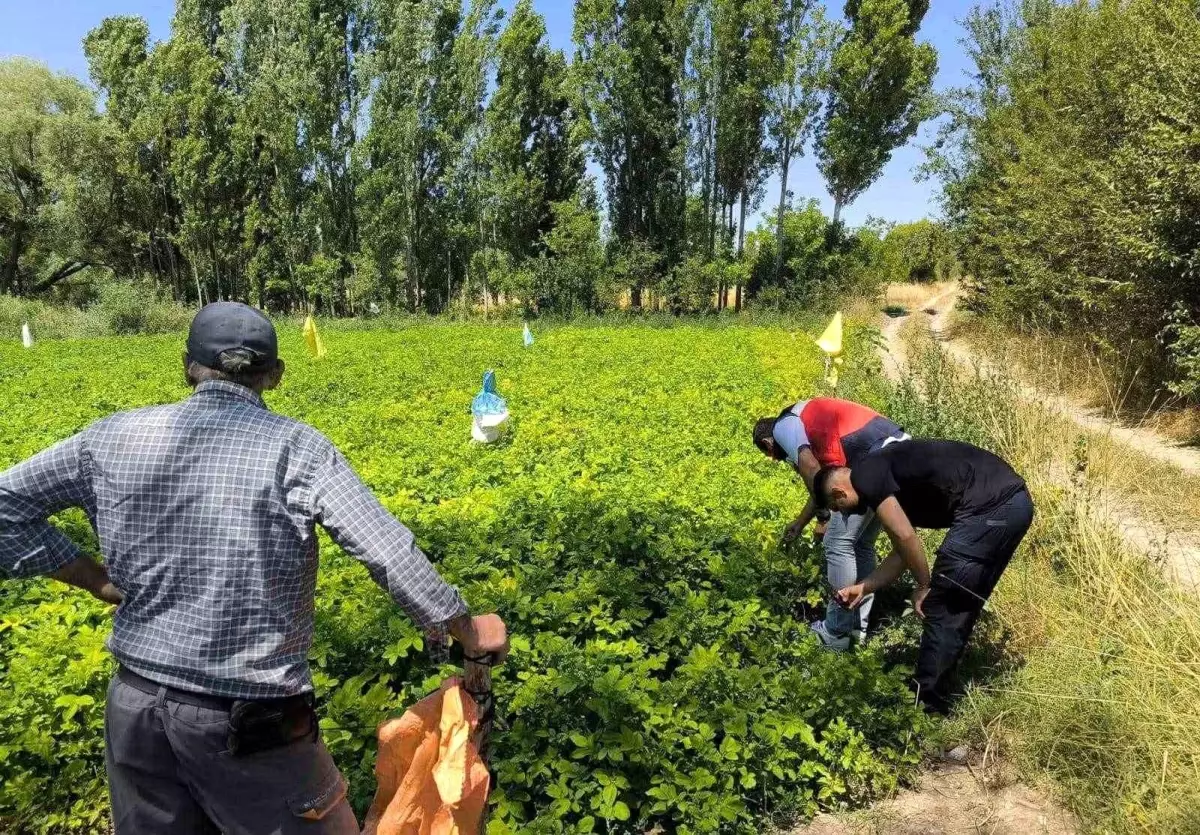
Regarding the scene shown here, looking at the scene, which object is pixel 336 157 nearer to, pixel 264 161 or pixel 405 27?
pixel 264 161

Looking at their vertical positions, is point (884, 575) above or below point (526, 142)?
below

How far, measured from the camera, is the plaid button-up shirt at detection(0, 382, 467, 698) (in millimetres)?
1929

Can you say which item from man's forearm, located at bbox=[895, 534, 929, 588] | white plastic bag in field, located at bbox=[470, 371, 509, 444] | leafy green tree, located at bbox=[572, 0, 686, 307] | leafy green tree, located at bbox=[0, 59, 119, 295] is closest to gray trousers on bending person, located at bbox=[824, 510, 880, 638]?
man's forearm, located at bbox=[895, 534, 929, 588]

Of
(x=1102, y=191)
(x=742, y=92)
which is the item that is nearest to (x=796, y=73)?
(x=742, y=92)

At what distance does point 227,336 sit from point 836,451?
3.27 metres

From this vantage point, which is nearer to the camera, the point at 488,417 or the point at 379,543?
the point at 379,543

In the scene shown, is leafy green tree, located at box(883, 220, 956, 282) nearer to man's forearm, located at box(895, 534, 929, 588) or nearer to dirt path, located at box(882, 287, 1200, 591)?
dirt path, located at box(882, 287, 1200, 591)

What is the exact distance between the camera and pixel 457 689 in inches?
87.5

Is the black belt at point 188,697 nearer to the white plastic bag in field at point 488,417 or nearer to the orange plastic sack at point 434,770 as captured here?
the orange plastic sack at point 434,770

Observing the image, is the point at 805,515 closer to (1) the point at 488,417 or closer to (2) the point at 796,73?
(1) the point at 488,417

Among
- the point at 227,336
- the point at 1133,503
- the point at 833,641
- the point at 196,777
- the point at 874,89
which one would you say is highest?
the point at 874,89

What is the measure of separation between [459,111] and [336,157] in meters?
5.77

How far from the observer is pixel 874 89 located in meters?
29.4

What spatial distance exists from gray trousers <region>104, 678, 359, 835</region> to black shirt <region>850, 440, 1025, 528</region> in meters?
2.72
